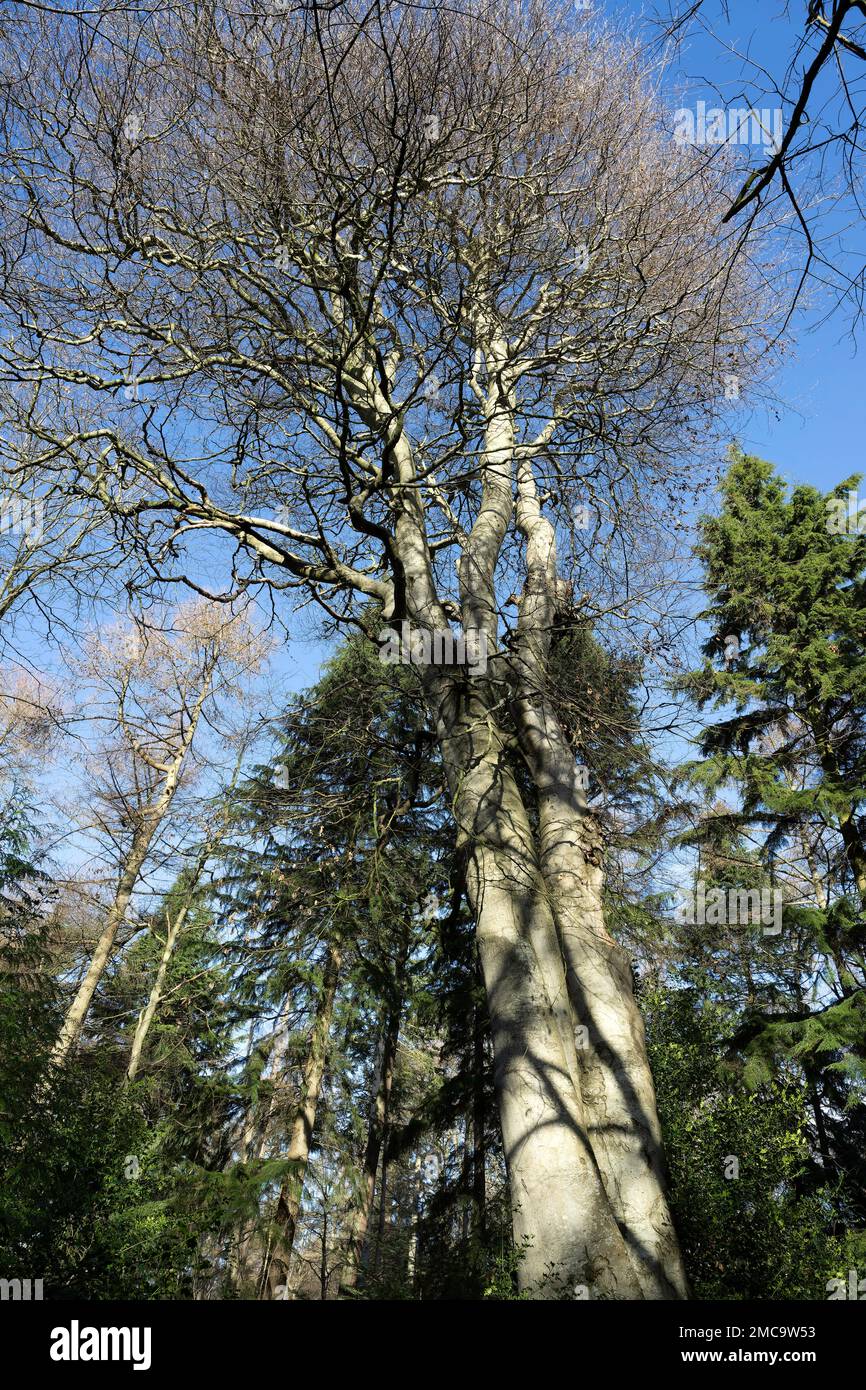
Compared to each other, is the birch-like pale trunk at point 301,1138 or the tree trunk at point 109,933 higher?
the tree trunk at point 109,933

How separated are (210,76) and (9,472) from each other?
2572 mm

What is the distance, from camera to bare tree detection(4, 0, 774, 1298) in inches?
167

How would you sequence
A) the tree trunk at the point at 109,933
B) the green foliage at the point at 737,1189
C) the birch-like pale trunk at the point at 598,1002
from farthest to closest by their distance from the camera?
the tree trunk at the point at 109,933 → the green foliage at the point at 737,1189 → the birch-like pale trunk at the point at 598,1002

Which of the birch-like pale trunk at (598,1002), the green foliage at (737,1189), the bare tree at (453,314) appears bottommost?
the green foliage at (737,1189)

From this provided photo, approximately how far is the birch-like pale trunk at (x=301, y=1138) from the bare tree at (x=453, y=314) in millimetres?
5760

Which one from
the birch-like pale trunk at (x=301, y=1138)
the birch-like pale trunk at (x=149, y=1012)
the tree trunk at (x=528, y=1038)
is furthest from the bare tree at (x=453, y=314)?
the birch-like pale trunk at (x=301, y=1138)

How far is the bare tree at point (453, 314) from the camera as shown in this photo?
425 centimetres

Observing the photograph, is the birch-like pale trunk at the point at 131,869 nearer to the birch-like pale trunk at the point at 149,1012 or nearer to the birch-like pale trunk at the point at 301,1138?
the birch-like pale trunk at the point at 149,1012

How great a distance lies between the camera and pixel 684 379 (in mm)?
7531

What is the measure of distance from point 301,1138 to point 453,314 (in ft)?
30.6

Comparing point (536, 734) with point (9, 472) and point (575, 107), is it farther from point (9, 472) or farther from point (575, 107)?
point (575, 107)

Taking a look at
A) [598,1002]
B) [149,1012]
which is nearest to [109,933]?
[149,1012]

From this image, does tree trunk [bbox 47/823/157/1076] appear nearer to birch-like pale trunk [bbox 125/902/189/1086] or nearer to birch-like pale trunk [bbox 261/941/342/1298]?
birch-like pale trunk [bbox 125/902/189/1086]

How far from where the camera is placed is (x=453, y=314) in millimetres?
6086
